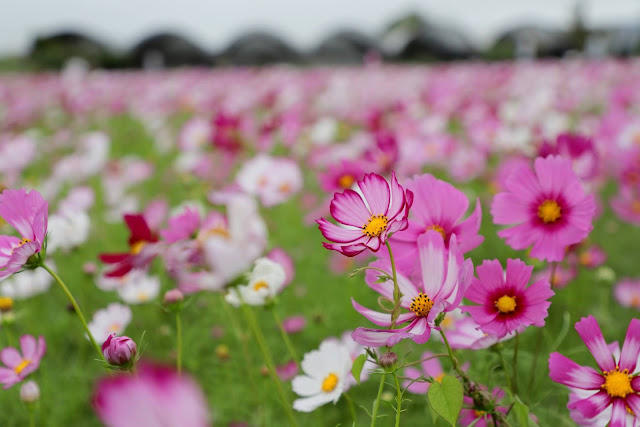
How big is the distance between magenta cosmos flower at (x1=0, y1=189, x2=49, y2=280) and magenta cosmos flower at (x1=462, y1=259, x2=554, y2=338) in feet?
1.42

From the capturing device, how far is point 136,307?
1.56m

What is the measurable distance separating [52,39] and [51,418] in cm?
1282

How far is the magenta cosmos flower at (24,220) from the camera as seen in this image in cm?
52

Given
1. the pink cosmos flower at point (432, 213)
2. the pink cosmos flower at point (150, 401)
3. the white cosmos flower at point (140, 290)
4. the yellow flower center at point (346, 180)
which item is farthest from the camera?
the white cosmos flower at point (140, 290)

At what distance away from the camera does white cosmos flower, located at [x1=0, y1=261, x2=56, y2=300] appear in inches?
52.2

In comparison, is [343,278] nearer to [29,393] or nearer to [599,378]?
[29,393]

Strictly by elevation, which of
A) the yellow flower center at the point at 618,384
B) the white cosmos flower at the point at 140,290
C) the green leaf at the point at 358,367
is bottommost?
the white cosmos flower at the point at 140,290

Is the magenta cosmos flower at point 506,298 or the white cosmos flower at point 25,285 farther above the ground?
the magenta cosmos flower at point 506,298

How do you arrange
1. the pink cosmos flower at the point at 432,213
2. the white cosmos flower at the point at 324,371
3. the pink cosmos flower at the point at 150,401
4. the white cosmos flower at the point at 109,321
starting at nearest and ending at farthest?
1. the pink cosmos flower at the point at 150,401
2. the pink cosmos flower at the point at 432,213
3. the white cosmos flower at the point at 324,371
4. the white cosmos flower at the point at 109,321

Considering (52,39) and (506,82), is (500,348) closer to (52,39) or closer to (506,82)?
(506,82)

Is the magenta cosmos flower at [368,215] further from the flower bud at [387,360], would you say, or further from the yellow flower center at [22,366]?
the yellow flower center at [22,366]

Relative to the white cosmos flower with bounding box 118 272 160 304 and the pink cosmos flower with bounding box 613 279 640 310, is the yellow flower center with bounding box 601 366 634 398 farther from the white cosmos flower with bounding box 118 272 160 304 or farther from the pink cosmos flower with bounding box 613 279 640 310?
the pink cosmos flower with bounding box 613 279 640 310

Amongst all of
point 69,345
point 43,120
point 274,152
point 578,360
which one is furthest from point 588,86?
point 43,120

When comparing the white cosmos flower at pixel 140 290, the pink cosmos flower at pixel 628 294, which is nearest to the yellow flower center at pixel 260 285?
the white cosmos flower at pixel 140 290
